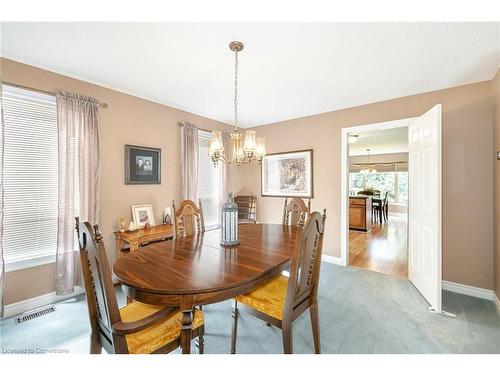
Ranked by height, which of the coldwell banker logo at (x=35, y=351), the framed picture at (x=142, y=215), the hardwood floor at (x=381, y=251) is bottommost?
the coldwell banker logo at (x=35, y=351)

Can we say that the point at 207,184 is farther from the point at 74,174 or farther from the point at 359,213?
the point at 359,213

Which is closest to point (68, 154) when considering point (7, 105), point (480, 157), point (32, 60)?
point (7, 105)

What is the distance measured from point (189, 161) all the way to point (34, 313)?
2432mm

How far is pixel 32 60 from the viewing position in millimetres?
2072

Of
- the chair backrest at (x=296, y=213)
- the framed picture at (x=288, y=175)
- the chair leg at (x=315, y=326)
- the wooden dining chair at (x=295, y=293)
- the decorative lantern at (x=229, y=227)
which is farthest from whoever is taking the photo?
the framed picture at (x=288, y=175)

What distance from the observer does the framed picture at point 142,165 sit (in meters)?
2.86

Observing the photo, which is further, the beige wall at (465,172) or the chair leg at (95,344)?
the beige wall at (465,172)

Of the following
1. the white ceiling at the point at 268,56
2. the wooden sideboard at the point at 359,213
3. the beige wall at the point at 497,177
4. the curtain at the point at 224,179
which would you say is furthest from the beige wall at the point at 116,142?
the wooden sideboard at the point at 359,213

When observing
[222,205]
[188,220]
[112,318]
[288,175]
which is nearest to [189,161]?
[188,220]

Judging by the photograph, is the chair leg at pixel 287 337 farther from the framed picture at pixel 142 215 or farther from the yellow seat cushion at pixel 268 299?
the framed picture at pixel 142 215

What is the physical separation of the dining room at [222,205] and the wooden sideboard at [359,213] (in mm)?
2129

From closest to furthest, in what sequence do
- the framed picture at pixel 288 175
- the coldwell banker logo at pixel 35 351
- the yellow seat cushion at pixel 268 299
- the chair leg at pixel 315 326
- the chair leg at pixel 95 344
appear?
the chair leg at pixel 95 344 < the yellow seat cushion at pixel 268 299 < the chair leg at pixel 315 326 < the coldwell banker logo at pixel 35 351 < the framed picture at pixel 288 175

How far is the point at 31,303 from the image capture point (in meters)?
2.17

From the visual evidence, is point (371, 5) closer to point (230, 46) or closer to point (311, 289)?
point (230, 46)
